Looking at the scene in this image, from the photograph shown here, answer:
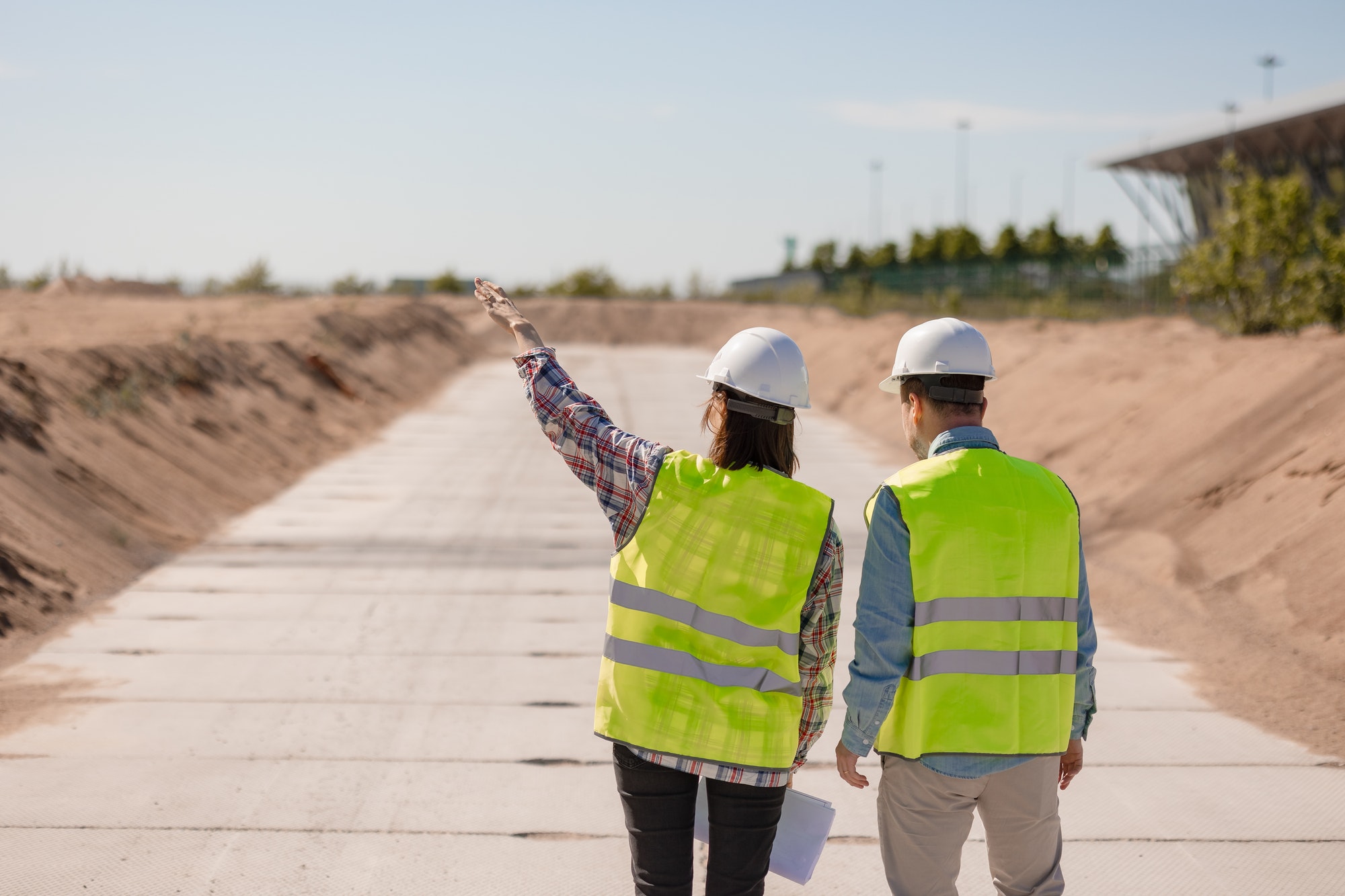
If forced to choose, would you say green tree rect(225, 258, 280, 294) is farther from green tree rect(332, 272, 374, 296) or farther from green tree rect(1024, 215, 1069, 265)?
green tree rect(1024, 215, 1069, 265)

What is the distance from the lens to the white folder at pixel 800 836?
2777mm

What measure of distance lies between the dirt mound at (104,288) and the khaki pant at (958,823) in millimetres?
33487

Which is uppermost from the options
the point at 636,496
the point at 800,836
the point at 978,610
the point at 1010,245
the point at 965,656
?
the point at 1010,245

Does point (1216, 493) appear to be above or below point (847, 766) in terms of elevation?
below

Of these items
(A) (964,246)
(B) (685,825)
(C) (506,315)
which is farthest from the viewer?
(A) (964,246)

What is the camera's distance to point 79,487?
9930 millimetres

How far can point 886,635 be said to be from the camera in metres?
2.67

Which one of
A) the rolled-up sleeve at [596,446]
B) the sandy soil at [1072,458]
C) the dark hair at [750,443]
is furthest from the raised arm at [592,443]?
the sandy soil at [1072,458]

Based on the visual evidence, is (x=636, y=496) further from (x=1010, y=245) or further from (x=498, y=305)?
(x=1010, y=245)

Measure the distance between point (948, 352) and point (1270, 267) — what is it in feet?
63.0

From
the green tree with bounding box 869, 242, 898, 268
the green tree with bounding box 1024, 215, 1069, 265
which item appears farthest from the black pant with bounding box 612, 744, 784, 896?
the green tree with bounding box 869, 242, 898, 268

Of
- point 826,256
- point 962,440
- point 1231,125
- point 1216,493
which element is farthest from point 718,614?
point 826,256

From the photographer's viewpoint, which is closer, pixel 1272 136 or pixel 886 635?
pixel 886 635

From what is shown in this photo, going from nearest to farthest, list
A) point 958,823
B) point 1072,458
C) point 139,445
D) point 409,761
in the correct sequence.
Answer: point 958,823 < point 409,761 < point 139,445 < point 1072,458
